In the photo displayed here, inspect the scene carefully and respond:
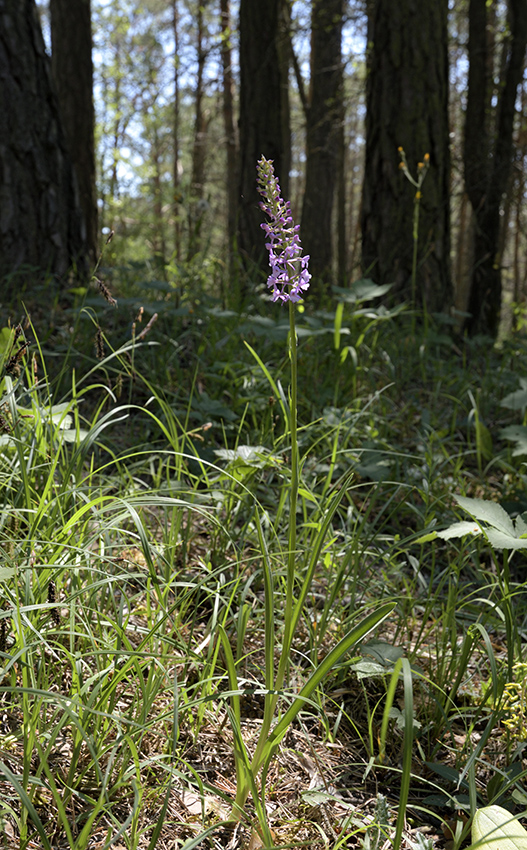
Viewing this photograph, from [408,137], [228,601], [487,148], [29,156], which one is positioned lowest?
[228,601]

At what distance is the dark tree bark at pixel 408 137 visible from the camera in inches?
136

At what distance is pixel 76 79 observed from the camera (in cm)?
469

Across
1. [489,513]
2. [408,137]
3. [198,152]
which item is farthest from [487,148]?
[198,152]

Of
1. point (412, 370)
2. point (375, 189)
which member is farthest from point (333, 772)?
point (375, 189)

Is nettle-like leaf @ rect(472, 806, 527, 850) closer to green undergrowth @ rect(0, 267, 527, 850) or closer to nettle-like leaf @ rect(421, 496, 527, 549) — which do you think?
green undergrowth @ rect(0, 267, 527, 850)

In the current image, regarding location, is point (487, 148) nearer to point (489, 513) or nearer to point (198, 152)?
point (489, 513)

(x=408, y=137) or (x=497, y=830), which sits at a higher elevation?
(x=408, y=137)

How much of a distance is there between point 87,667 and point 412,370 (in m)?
2.20

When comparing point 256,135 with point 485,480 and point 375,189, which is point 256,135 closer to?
point 375,189

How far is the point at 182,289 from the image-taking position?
3109 millimetres

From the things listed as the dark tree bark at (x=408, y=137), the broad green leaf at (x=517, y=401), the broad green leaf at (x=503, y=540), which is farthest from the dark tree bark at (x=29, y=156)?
the broad green leaf at (x=503, y=540)

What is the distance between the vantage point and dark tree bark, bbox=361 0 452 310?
3443mm

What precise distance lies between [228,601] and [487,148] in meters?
4.86

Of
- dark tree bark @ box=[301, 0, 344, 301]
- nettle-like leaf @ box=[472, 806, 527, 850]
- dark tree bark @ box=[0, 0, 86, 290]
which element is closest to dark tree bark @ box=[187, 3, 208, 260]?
dark tree bark @ box=[0, 0, 86, 290]
